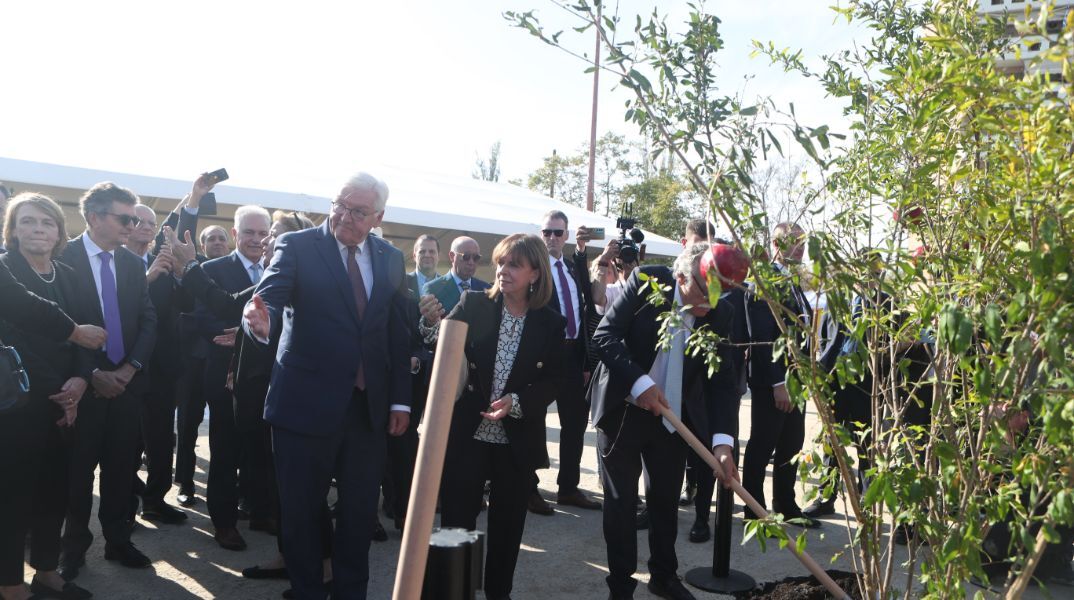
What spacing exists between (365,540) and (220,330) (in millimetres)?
2156

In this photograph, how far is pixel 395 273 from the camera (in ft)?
13.4

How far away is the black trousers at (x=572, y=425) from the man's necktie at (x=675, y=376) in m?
1.93

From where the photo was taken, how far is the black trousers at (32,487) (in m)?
3.80

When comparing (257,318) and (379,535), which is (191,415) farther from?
(257,318)

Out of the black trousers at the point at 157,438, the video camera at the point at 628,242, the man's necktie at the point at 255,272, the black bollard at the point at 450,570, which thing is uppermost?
the video camera at the point at 628,242

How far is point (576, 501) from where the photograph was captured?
6266mm

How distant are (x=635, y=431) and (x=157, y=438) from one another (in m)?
3.35

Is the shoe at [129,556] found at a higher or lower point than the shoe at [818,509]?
lower

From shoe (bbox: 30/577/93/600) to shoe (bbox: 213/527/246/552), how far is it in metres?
0.92

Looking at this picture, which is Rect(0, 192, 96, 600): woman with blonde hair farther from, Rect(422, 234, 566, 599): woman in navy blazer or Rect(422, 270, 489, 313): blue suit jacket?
Rect(422, 270, 489, 313): blue suit jacket

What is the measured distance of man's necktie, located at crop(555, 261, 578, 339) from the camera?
6527mm

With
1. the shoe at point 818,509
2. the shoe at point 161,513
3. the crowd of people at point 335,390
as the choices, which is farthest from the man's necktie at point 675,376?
the shoe at point 161,513

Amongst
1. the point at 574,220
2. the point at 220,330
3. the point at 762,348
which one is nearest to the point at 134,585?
the point at 220,330

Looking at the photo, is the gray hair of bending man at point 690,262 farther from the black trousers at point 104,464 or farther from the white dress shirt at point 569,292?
the black trousers at point 104,464
